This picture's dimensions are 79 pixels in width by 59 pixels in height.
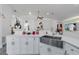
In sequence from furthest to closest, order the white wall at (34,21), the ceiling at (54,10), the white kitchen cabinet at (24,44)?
the white kitchen cabinet at (24,44) < the white wall at (34,21) < the ceiling at (54,10)

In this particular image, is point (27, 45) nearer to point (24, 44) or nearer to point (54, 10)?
point (24, 44)

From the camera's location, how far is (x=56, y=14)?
7.35 feet

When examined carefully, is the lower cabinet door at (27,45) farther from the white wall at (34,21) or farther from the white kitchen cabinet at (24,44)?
the white wall at (34,21)

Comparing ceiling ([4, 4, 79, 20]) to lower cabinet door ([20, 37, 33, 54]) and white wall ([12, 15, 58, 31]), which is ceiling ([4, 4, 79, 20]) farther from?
lower cabinet door ([20, 37, 33, 54])

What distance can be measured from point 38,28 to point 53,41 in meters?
0.45

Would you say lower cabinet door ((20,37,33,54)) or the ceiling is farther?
lower cabinet door ((20,37,33,54))

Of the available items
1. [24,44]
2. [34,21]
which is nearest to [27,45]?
[24,44]

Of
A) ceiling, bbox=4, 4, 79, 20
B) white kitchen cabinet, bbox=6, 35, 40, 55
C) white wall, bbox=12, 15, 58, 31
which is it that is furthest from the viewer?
white kitchen cabinet, bbox=6, 35, 40, 55

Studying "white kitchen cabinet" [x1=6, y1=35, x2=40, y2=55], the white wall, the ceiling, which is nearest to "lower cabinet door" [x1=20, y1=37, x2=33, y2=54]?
"white kitchen cabinet" [x1=6, y1=35, x2=40, y2=55]

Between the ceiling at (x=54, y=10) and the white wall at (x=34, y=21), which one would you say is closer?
the ceiling at (x=54, y=10)

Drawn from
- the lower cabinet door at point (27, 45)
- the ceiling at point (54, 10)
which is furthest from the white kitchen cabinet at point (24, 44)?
the ceiling at point (54, 10)
